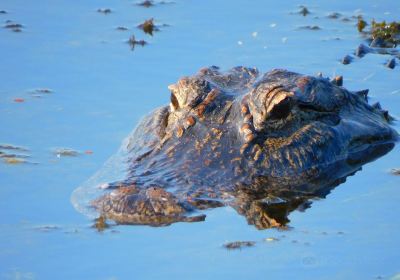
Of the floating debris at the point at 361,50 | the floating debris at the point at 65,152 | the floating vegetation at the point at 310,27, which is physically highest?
the floating vegetation at the point at 310,27

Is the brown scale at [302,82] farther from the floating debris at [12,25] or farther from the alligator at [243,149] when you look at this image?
the floating debris at [12,25]

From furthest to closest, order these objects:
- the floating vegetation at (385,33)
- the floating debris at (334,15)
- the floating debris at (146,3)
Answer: the floating debris at (146,3) → the floating debris at (334,15) → the floating vegetation at (385,33)

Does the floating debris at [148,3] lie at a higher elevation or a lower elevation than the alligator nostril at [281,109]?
lower

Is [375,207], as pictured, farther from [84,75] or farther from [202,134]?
[84,75]

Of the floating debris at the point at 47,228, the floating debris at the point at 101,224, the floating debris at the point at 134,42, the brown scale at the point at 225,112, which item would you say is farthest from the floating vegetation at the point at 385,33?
the floating debris at the point at 47,228

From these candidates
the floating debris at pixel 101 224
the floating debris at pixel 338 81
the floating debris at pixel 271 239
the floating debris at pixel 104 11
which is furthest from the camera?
the floating debris at pixel 104 11

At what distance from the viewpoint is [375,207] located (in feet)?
27.5

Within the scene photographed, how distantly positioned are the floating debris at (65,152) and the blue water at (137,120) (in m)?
0.06

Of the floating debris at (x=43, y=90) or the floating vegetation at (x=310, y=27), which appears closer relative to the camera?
the floating debris at (x=43, y=90)

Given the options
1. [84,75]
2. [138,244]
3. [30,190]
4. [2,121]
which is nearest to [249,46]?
[84,75]

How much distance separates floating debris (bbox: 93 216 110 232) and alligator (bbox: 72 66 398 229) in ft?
0.17

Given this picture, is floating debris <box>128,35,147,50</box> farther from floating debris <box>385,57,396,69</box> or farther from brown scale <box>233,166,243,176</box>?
brown scale <box>233,166,243,176</box>

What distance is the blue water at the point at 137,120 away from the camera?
7266mm

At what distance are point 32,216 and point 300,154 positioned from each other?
2.34 metres
